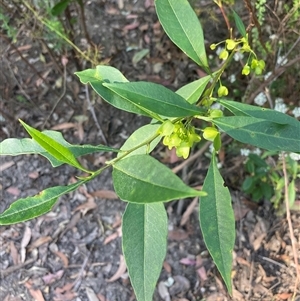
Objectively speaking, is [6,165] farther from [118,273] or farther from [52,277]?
[118,273]

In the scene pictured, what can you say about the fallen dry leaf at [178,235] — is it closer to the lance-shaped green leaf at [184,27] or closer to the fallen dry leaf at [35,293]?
the fallen dry leaf at [35,293]

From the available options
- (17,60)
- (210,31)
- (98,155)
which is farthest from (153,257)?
(17,60)

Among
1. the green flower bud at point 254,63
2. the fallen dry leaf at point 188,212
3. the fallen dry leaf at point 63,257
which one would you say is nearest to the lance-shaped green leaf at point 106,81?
the green flower bud at point 254,63

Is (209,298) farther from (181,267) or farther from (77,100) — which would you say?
(77,100)

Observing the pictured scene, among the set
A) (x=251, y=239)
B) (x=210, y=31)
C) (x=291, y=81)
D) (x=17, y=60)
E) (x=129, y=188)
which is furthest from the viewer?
(x=17, y=60)

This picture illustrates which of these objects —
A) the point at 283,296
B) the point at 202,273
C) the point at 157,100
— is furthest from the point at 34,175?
the point at 157,100

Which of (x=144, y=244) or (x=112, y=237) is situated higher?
(x=144, y=244)
